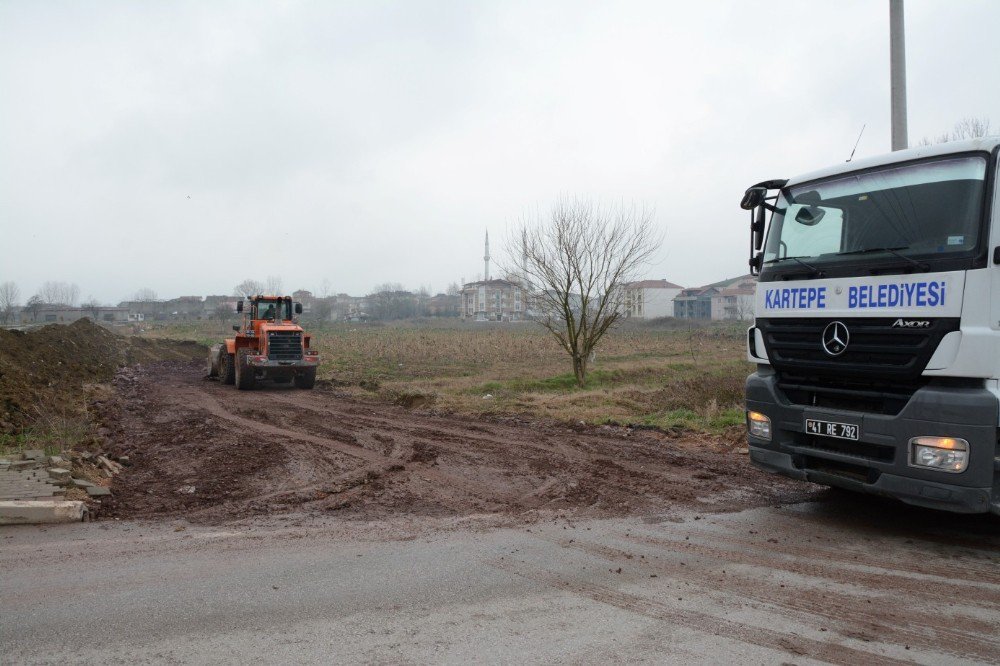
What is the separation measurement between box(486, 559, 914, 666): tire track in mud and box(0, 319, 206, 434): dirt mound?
940cm

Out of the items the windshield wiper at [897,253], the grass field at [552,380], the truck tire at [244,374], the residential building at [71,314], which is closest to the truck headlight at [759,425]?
the windshield wiper at [897,253]

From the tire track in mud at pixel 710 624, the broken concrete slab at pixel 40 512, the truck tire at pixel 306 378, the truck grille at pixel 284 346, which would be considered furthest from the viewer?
the truck tire at pixel 306 378

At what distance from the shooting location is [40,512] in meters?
6.32

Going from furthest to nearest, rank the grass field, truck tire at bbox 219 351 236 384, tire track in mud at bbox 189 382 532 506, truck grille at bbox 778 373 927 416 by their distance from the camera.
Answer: truck tire at bbox 219 351 236 384
the grass field
tire track in mud at bbox 189 382 532 506
truck grille at bbox 778 373 927 416

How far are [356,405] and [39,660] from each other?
12.7 meters

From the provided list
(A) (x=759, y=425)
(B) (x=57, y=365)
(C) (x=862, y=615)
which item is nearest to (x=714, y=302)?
(B) (x=57, y=365)

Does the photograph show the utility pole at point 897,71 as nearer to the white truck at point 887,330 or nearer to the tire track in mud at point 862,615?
the white truck at point 887,330

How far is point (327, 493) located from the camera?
7.82m

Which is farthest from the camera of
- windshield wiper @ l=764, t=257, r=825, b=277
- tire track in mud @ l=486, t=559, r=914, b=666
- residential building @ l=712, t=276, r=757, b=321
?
residential building @ l=712, t=276, r=757, b=321

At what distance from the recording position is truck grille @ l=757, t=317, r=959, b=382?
17.3 ft

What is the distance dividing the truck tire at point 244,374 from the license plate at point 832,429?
53.9 ft

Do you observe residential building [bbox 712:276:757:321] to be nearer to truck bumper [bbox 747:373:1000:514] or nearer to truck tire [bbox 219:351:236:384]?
truck tire [bbox 219:351:236:384]

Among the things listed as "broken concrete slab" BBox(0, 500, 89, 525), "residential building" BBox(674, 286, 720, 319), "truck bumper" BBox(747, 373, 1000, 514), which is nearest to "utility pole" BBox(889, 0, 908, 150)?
"truck bumper" BBox(747, 373, 1000, 514)

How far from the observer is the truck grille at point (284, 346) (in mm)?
19250
